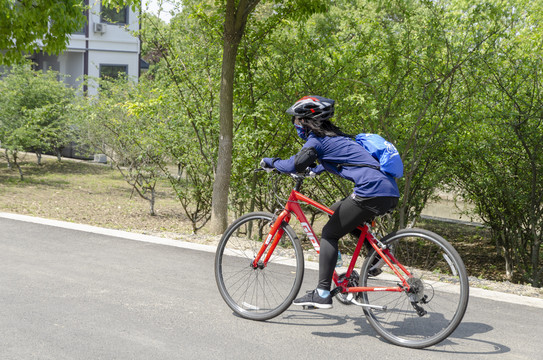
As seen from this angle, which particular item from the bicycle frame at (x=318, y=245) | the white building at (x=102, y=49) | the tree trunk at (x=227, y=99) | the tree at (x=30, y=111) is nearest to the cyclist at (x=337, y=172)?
the bicycle frame at (x=318, y=245)

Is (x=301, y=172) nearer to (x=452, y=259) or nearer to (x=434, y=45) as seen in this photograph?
(x=452, y=259)

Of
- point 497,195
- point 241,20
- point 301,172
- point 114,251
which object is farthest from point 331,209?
point 497,195

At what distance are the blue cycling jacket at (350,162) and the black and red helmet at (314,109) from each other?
0.15 metres

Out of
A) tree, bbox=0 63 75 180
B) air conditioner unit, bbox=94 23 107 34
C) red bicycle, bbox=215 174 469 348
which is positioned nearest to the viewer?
red bicycle, bbox=215 174 469 348

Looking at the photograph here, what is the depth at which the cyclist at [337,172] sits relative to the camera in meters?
4.35

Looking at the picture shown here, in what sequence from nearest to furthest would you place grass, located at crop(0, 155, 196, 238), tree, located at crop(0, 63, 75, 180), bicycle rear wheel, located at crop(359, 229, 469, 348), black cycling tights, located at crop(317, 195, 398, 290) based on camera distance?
bicycle rear wheel, located at crop(359, 229, 469, 348)
black cycling tights, located at crop(317, 195, 398, 290)
grass, located at crop(0, 155, 196, 238)
tree, located at crop(0, 63, 75, 180)

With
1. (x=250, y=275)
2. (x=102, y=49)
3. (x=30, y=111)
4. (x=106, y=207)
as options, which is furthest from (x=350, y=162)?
(x=102, y=49)

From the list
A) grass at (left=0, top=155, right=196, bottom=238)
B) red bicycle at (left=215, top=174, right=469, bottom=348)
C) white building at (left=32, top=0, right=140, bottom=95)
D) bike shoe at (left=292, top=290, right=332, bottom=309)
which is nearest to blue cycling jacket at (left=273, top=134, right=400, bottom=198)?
red bicycle at (left=215, top=174, right=469, bottom=348)

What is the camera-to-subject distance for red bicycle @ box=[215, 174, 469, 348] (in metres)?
4.27

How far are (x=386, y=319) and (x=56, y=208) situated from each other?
11610 millimetres

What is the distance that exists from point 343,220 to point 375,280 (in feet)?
1.72

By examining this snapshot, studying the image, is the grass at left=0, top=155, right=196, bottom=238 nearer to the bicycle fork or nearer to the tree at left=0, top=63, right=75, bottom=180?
the tree at left=0, top=63, right=75, bottom=180

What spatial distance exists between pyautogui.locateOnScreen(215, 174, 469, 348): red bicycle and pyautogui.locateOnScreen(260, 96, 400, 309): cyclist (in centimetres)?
14

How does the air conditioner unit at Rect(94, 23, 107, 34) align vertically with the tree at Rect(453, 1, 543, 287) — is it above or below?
above
